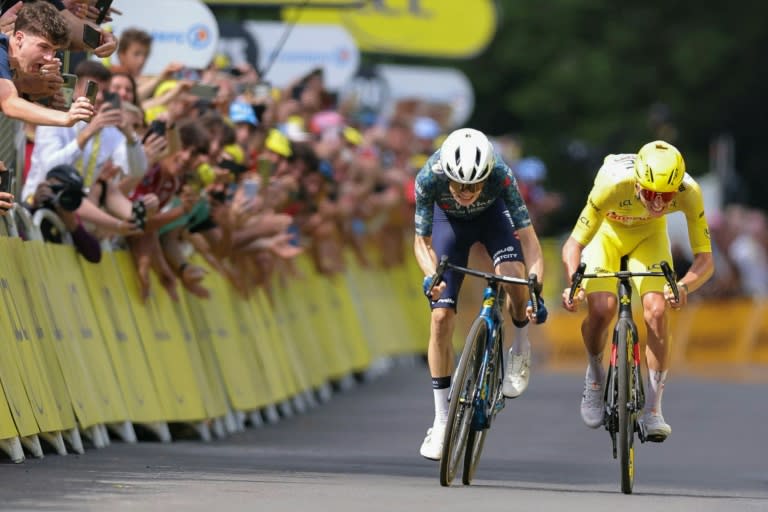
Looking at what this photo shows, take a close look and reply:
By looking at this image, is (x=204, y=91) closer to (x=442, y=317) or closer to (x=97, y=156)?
(x=97, y=156)

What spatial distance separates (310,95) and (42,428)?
892 cm

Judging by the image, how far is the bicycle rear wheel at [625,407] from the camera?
12.6 m

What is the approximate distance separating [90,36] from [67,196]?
4.42 ft

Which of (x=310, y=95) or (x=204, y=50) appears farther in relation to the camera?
(x=310, y=95)

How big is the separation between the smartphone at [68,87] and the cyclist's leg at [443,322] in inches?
87.1

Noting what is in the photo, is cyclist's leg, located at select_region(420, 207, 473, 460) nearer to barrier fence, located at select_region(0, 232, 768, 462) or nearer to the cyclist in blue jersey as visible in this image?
the cyclist in blue jersey

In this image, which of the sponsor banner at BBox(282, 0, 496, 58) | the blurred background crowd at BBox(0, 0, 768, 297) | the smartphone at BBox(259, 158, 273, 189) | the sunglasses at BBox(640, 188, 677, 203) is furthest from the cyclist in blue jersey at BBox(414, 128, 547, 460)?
the sponsor banner at BBox(282, 0, 496, 58)

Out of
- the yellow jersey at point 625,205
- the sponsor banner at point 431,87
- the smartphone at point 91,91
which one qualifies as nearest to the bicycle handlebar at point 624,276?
the yellow jersey at point 625,205

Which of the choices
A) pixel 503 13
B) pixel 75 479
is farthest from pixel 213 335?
pixel 503 13

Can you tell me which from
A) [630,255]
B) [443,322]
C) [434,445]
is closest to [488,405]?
[434,445]

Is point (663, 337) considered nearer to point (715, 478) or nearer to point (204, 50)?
point (715, 478)

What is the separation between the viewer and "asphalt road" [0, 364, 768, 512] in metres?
11.2

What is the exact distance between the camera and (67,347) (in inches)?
548

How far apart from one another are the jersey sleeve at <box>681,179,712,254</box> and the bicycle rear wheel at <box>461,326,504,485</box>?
4.29 ft
